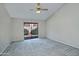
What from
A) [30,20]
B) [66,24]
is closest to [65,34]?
[66,24]

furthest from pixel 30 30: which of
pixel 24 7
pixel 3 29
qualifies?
pixel 3 29

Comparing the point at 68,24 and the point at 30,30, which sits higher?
the point at 68,24

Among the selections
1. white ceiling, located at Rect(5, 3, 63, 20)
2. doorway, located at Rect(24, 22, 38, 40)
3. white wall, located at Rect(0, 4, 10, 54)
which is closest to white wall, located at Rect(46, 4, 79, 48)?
white ceiling, located at Rect(5, 3, 63, 20)

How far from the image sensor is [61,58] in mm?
915

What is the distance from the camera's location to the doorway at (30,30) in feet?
31.2

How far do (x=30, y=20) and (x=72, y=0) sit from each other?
8.22m

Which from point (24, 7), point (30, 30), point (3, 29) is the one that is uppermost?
point (24, 7)

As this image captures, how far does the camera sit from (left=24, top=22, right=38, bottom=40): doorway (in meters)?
9.52

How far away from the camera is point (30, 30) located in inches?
391

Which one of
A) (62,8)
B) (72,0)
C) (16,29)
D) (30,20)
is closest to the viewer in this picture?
(72,0)

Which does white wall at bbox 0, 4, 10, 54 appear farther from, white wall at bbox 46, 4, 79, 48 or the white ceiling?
white wall at bbox 46, 4, 79, 48

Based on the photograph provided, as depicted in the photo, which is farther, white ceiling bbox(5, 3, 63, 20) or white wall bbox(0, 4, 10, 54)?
white ceiling bbox(5, 3, 63, 20)

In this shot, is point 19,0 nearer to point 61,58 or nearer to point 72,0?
point 72,0

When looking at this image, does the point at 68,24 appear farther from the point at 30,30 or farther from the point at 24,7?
the point at 30,30
